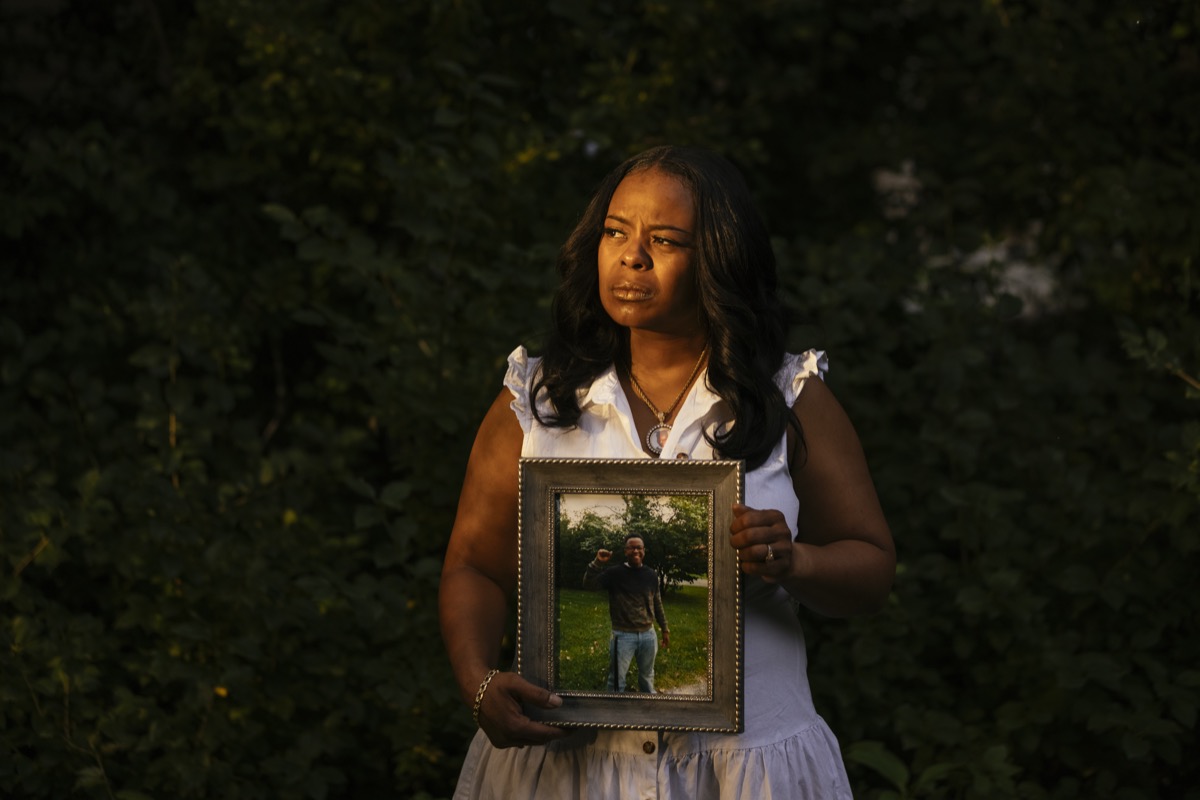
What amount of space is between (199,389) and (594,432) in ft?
8.30

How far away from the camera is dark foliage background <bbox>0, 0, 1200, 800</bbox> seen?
3.66 meters

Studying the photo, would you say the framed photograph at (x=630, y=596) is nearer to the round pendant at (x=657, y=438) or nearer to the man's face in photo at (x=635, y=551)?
the man's face in photo at (x=635, y=551)

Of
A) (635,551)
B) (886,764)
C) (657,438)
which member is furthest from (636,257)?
(886,764)

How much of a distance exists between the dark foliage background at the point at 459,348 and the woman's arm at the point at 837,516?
1.10m

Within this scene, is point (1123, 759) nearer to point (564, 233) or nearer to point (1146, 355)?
point (1146, 355)

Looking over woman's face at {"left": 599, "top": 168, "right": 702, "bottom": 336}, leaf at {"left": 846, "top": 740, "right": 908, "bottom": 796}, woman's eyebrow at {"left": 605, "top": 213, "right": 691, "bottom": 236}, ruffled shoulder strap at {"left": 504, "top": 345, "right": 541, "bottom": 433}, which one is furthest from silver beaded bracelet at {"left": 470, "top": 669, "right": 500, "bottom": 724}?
leaf at {"left": 846, "top": 740, "right": 908, "bottom": 796}

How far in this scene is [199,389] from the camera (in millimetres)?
4500

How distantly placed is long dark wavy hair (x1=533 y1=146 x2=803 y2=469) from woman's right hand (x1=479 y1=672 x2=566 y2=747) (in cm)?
40

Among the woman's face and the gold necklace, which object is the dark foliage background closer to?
the gold necklace

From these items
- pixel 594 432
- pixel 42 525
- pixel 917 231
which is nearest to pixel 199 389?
pixel 42 525

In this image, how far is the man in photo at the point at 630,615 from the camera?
210 cm

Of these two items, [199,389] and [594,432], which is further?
[199,389]

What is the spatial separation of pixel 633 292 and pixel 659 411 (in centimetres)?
20

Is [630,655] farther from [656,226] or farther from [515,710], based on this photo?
[656,226]
